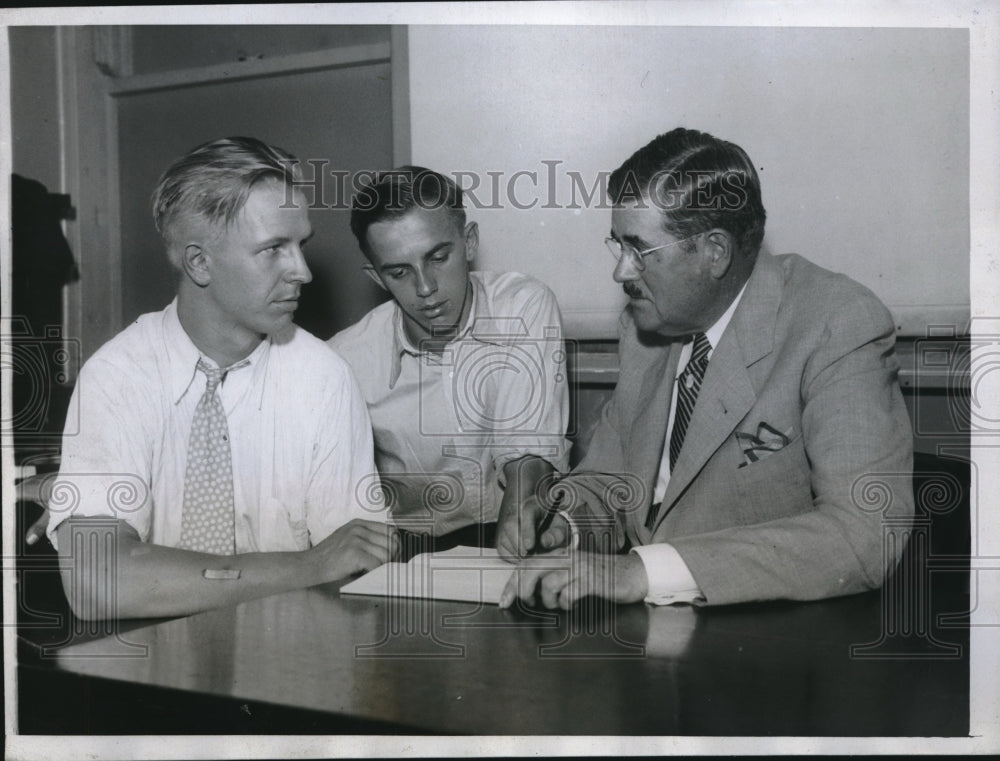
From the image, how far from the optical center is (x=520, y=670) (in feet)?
4.86

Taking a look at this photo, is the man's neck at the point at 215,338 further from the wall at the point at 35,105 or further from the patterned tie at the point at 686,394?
the patterned tie at the point at 686,394

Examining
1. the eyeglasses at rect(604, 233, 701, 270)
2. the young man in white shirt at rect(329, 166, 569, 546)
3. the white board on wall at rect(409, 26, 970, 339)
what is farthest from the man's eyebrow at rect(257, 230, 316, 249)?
the eyeglasses at rect(604, 233, 701, 270)

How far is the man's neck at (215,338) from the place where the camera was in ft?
6.77

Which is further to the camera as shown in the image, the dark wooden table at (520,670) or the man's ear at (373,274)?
the man's ear at (373,274)

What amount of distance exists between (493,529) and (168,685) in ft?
2.65

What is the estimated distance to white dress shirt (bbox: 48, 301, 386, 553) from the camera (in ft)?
6.71

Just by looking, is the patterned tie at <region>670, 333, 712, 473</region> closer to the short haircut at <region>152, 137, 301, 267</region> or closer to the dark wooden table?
the dark wooden table

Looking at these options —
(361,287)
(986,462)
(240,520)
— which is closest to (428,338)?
(361,287)

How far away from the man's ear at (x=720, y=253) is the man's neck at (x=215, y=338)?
3.46ft

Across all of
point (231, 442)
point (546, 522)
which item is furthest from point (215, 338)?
point (546, 522)

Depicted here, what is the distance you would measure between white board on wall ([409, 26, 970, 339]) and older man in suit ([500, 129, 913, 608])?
2.6 inches

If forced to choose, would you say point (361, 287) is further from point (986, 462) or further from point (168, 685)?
point (986, 462)

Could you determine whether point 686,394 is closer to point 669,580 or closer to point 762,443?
point 762,443

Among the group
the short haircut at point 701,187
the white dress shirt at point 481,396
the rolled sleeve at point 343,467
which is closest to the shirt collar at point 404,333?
the white dress shirt at point 481,396
